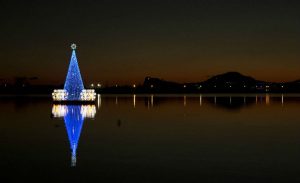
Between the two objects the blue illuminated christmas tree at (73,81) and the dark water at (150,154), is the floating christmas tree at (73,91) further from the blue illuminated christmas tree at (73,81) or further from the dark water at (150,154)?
the dark water at (150,154)

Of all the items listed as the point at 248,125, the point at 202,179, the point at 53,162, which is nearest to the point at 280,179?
the point at 202,179

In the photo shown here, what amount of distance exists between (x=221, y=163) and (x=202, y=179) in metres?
2.35

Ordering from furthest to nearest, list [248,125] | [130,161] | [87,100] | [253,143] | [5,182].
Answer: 1. [87,100]
2. [248,125]
3. [253,143]
4. [130,161]
5. [5,182]

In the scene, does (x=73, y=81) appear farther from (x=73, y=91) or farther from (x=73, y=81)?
(x=73, y=91)

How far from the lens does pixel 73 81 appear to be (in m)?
49.9

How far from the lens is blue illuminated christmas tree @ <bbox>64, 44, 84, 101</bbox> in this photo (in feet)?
154

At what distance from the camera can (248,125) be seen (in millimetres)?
27750

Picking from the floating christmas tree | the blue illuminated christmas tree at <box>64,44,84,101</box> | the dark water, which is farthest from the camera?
the floating christmas tree

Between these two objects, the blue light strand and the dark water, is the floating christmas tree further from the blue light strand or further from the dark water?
the dark water

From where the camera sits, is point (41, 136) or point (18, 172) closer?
point (18, 172)

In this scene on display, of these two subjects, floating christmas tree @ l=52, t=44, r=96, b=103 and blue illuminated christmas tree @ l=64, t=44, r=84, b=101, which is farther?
floating christmas tree @ l=52, t=44, r=96, b=103

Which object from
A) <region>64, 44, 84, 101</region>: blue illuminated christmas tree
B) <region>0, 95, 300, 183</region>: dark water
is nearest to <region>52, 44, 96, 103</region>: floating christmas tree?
<region>64, 44, 84, 101</region>: blue illuminated christmas tree

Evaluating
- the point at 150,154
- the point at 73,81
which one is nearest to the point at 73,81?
the point at 73,81

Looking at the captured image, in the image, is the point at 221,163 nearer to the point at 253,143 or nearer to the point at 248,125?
the point at 253,143
